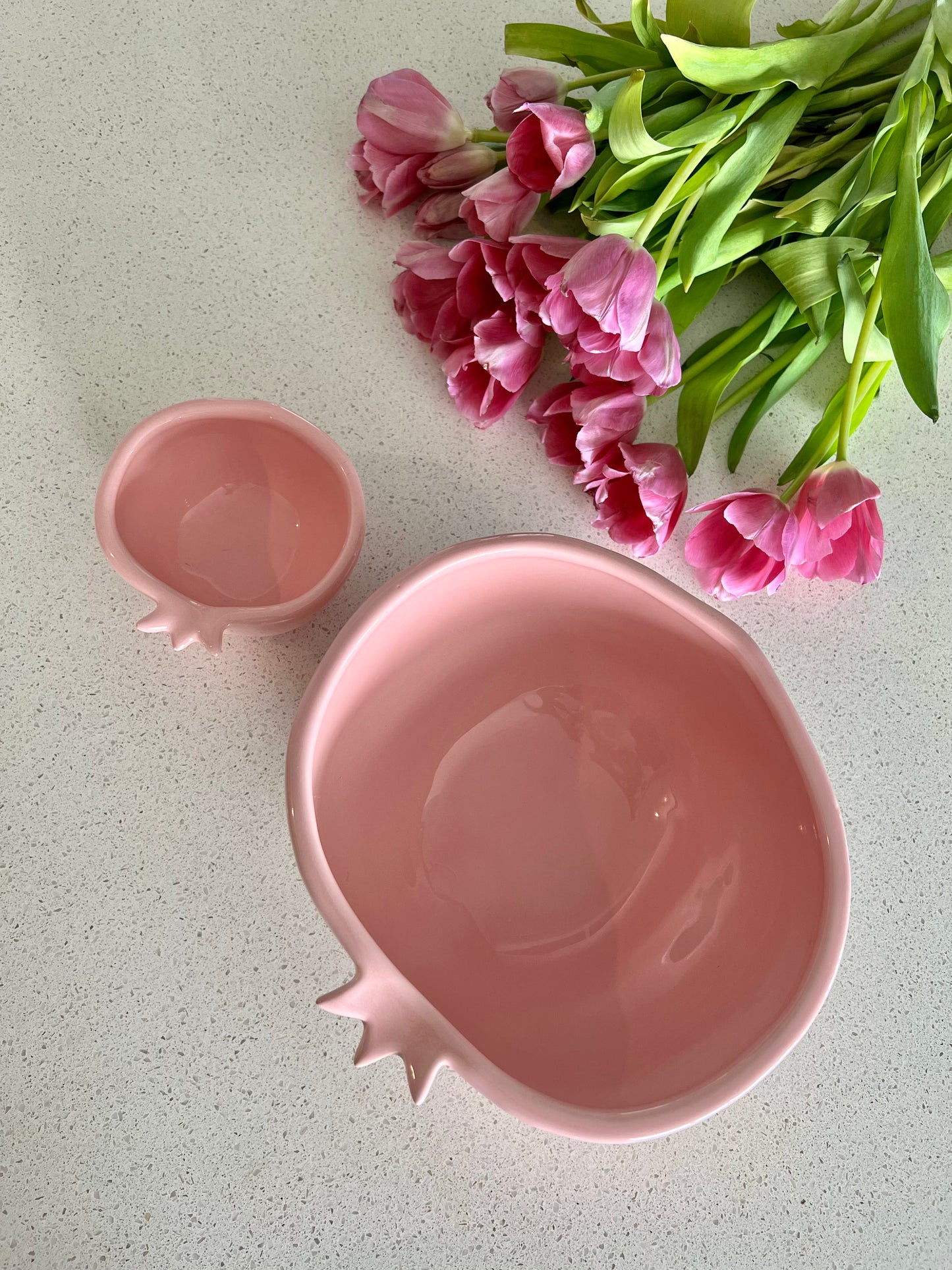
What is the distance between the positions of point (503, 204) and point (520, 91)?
7 centimetres

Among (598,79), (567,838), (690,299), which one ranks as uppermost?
(598,79)

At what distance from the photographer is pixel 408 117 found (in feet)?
1.90

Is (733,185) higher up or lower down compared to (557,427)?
higher up

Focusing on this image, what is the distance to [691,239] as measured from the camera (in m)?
0.52

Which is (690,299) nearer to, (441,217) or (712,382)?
(712,382)

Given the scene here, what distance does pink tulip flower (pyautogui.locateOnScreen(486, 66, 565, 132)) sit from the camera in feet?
1.81

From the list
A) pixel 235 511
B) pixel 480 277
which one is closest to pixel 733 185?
pixel 480 277

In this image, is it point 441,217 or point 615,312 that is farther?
point 441,217

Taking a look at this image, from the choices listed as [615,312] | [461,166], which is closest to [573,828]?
[615,312]

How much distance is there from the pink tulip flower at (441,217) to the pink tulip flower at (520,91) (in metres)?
0.06

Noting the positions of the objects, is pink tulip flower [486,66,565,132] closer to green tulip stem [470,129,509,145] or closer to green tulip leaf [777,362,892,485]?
green tulip stem [470,129,509,145]

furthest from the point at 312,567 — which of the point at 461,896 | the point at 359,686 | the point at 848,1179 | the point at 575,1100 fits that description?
the point at 848,1179

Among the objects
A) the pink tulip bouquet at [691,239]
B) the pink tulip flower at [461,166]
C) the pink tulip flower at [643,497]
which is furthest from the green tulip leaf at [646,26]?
the pink tulip flower at [643,497]

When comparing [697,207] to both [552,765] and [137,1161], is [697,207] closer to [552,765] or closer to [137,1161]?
[552,765]
